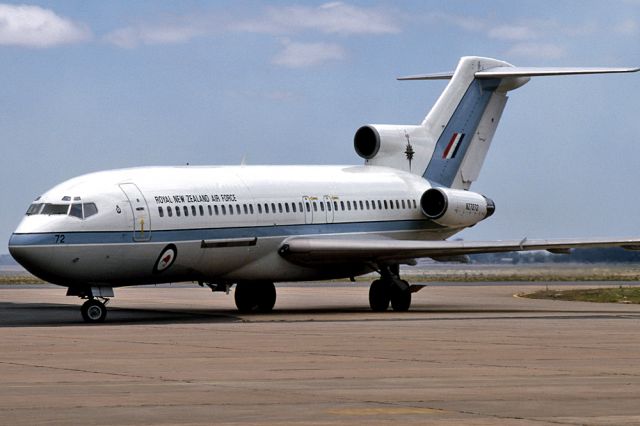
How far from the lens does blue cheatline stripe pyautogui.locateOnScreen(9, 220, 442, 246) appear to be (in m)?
30.7

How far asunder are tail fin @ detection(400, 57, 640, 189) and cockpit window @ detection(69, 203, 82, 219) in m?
13.3

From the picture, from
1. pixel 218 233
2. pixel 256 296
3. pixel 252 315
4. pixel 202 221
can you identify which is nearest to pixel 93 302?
pixel 202 221

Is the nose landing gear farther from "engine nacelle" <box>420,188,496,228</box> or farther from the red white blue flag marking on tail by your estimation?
the red white blue flag marking on tail

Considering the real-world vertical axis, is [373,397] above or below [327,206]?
below

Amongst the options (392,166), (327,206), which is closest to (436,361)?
(327,206)

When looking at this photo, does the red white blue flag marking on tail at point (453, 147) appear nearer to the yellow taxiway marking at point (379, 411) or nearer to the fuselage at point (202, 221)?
the fuselage at point (202, 221)

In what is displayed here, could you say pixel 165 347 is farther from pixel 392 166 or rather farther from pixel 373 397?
pixel 392 166

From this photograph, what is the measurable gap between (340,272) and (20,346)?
54.3 ft

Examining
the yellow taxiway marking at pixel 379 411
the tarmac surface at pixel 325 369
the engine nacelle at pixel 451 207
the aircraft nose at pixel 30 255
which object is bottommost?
the yellow taxiway marking at pixel 379 411

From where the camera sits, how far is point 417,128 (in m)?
42.3

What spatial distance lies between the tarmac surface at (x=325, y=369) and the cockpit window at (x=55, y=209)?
249cm

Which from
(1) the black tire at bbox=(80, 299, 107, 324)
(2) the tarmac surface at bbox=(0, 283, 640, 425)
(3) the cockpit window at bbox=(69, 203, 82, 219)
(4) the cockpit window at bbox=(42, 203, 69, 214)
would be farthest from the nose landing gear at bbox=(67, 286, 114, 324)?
(4) the cockpit window at bbox=(42, 203, 69, 214)

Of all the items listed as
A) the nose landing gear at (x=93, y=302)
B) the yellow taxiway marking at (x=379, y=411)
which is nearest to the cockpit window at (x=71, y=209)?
the nose landing gear at (x=93, y=302)

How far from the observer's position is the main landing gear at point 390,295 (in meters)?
36.8
